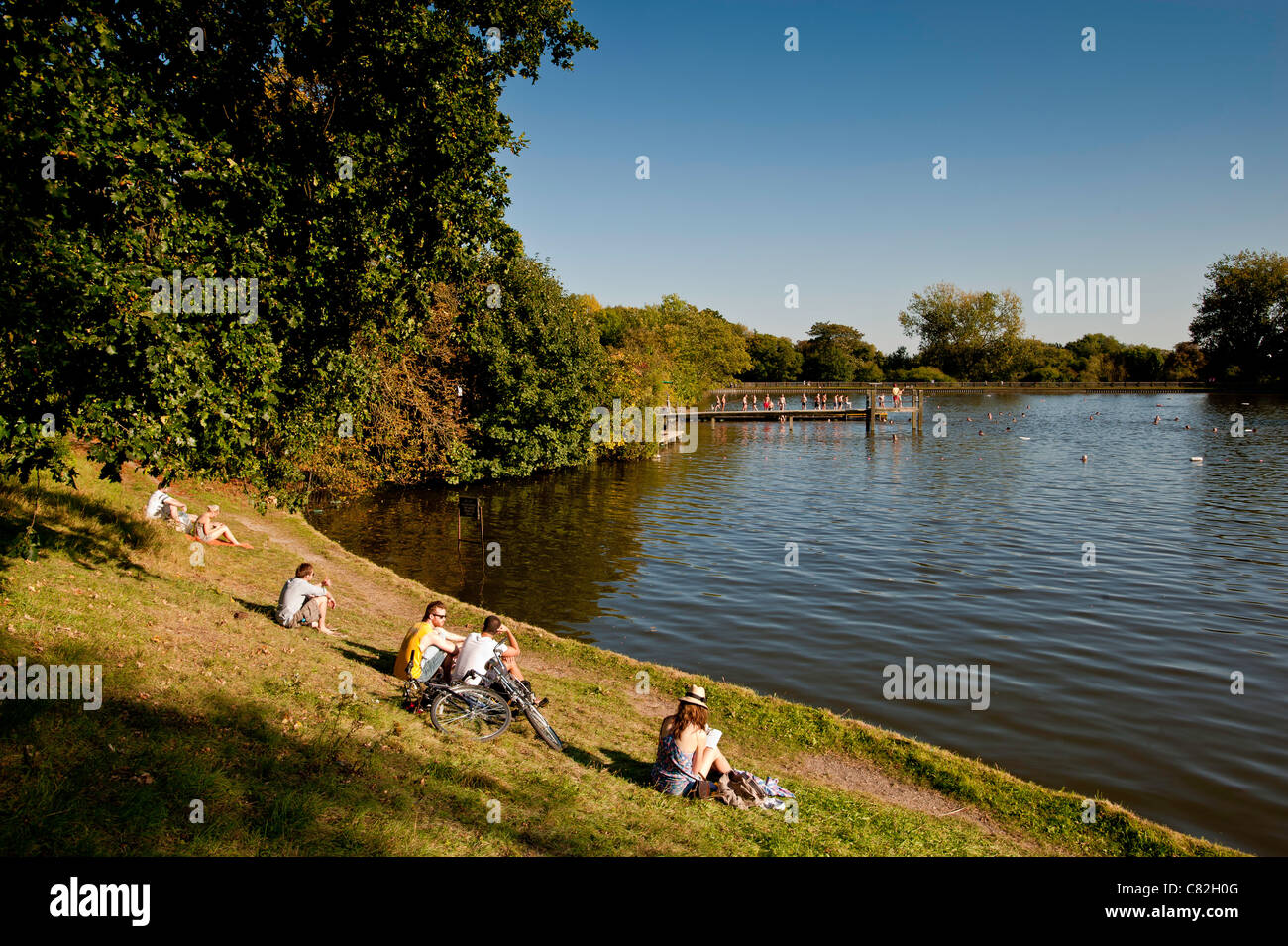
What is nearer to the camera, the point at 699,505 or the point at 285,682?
the point at 285,682

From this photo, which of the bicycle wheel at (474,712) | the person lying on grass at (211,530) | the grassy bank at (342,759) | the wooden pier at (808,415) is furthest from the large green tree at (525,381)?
the wooden pier at (808,415)

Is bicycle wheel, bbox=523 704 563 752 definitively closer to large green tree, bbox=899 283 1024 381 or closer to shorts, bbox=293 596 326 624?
shorts, bbox=293 596 326 624

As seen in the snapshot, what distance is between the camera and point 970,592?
23.3m

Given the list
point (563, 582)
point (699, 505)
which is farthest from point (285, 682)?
point (699, 505)

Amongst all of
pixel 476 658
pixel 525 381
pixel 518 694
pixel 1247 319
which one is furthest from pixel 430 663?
pixel 1247 319

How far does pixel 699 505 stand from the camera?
3994cm

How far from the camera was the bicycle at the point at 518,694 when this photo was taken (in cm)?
1066

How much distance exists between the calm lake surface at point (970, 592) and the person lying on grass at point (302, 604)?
2.31m

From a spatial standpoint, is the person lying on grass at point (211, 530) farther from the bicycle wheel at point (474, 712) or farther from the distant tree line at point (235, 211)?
the bicycle wheel at point (474, 712)

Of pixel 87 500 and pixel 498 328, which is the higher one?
pixel 498 328

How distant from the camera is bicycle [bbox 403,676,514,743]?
10289 millimetres

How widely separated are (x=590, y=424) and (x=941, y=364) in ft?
515
